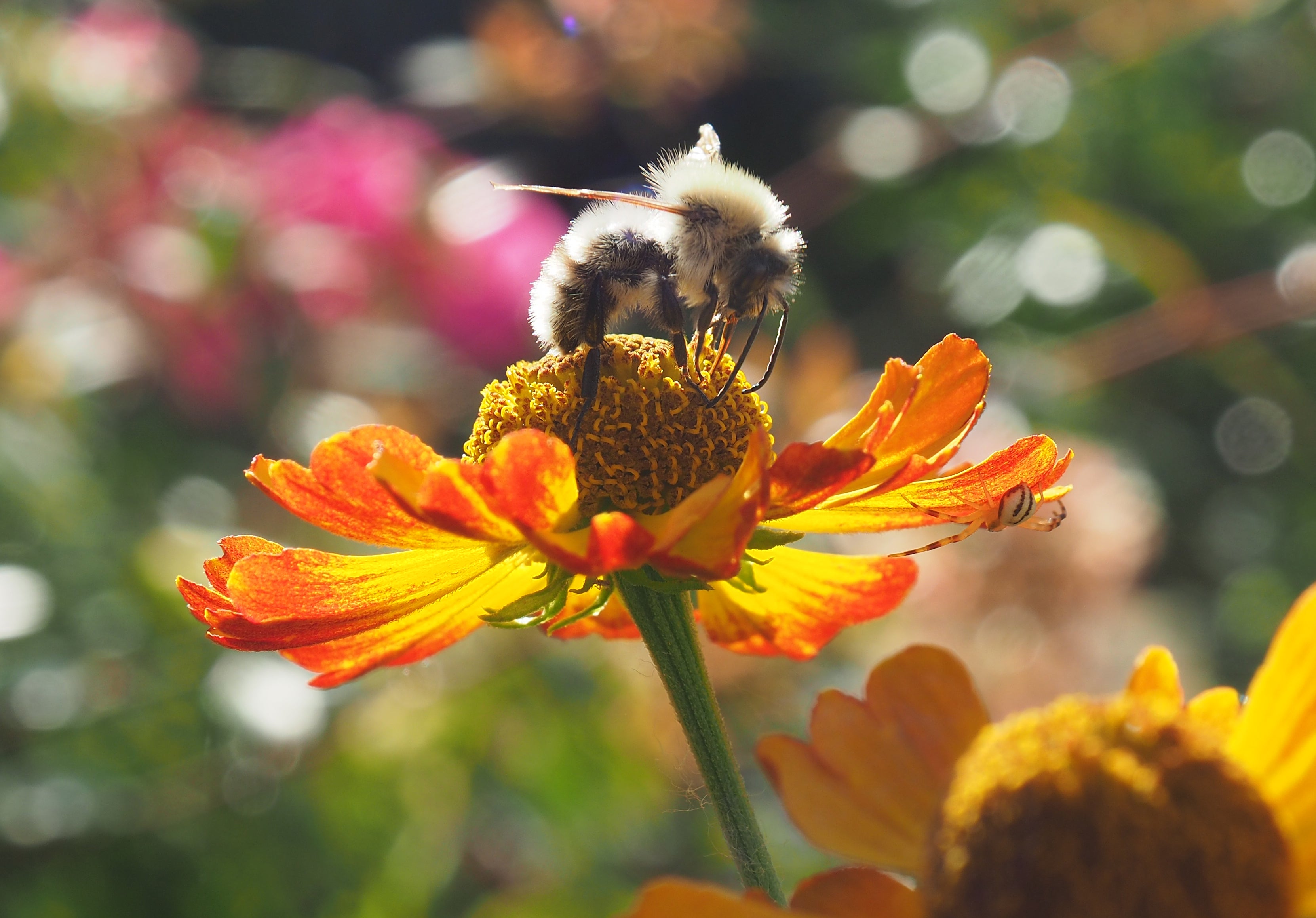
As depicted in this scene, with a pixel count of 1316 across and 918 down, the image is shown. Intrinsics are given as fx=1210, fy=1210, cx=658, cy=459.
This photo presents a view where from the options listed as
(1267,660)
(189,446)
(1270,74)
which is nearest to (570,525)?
(1267,660)

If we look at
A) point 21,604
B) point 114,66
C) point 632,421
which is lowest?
point 632,421

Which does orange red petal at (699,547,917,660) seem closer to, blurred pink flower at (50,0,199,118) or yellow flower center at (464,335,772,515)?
yellow flower center at (464,335,772,515)

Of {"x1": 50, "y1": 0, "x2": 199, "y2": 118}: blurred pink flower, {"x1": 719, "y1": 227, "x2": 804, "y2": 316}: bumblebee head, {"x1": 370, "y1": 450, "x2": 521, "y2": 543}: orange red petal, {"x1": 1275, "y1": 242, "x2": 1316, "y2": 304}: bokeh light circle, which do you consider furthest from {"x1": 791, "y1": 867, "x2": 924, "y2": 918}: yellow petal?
{"x1": 50, "y1": 0, "x2": 199, "y2": 118}: blurred pink flower

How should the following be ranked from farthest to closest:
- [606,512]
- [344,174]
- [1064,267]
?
[1064,267] < [344,174] < [606,512]

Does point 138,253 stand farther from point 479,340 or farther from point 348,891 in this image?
A: point 348,891

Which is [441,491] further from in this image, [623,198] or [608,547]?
[623,198]

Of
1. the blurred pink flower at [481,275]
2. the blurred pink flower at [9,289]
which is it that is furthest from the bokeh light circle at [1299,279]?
the blurred pink flower at [9,289]

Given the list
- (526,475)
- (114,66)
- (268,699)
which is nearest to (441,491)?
(526,475)
